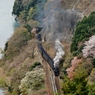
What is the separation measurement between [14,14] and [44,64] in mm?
45785

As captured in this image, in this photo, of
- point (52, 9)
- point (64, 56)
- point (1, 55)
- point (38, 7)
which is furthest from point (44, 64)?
point (38, 7)

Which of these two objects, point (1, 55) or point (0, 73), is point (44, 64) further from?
point (1, 55)

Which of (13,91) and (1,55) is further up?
(1,55)

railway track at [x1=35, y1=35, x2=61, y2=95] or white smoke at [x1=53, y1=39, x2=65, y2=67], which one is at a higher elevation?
white smoke at [x1=53, y1=39, x2=65, y2=67]

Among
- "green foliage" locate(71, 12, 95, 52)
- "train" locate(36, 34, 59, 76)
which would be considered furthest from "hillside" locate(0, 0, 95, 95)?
"train" locate(36, 34, 59, 76)

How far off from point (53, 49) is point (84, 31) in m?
8.68

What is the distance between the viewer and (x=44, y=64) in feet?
172

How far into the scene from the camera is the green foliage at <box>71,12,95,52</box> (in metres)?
49.0

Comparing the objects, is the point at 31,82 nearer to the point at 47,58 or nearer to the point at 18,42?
the point at 47,58

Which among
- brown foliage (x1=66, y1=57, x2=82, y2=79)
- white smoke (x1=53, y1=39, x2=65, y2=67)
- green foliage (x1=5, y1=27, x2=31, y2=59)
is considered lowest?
brown foliage (x1=66, y1=57, x2=82, y2=79)

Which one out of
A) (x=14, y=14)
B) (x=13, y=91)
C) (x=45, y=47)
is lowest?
(x=13, y=91)

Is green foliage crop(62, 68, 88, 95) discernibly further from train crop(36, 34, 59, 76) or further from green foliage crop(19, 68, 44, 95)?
train crop(36, 34, 59, 76)

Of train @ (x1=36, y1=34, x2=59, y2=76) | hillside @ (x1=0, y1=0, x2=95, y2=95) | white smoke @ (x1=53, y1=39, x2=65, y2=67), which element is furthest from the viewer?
white smoke @ (x1=53, y1=39, x2=65, y2=67)

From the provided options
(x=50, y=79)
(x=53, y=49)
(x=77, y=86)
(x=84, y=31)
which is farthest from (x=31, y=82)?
(x=77, y=86)
